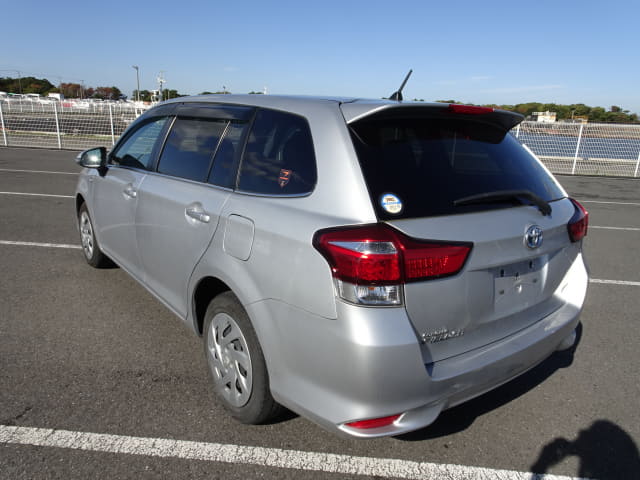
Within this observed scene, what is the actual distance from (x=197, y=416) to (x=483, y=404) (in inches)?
64.2

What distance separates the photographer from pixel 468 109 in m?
2.31

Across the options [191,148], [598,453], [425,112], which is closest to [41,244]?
[191,148]

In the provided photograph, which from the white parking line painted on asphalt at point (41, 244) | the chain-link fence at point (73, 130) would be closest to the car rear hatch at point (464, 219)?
the white parking line painted on asphalt at point (41, 244)

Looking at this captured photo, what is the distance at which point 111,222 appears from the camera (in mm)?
3900

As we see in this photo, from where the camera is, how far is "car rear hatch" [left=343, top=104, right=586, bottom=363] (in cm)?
188

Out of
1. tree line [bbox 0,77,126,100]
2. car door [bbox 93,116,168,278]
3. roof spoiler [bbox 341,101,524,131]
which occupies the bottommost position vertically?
car door [bbox 93,116,168,278]

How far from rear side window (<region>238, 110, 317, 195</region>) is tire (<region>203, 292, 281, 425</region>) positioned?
0.62 m

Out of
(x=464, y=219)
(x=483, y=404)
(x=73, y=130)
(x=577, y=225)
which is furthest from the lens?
(x=73, y=130)

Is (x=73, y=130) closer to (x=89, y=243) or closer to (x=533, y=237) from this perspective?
(x=89, y=243)

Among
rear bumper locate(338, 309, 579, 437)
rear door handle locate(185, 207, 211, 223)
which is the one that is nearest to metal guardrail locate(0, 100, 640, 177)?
rear door handle locate(185, 207, 211, 223)

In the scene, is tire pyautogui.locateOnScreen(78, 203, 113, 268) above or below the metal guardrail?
below

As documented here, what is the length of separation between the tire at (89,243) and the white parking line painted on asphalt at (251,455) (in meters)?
2.42

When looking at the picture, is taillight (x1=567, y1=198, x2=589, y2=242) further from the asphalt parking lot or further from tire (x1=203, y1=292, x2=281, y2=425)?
tire (x1=203, y1=292, x2=281, y2=425)

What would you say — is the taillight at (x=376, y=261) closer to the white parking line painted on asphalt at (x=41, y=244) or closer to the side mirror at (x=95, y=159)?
the side mirror at (x=95, y=159)
